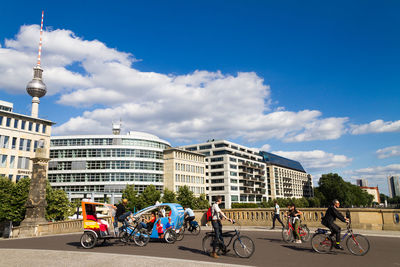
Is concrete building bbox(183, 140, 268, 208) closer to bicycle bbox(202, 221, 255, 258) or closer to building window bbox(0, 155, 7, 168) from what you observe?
building window bbox(0, 155, 7, 168)

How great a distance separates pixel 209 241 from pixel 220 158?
95.4 metres

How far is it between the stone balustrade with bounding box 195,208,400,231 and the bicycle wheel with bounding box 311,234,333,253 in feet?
24.3

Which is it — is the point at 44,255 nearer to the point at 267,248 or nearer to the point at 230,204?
the point at 267,248

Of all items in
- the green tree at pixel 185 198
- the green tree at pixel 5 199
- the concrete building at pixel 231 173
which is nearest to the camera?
the green tree at pixel 5 199

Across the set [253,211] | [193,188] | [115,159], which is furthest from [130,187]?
[253,211]

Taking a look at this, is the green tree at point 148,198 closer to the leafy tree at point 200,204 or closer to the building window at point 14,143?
the leafy tree at point 200,204

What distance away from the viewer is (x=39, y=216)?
2538cm

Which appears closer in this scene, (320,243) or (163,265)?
(163,265)

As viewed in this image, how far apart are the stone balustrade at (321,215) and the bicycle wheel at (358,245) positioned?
7.43 metres

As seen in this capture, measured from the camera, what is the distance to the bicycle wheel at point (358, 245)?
952 centimetres

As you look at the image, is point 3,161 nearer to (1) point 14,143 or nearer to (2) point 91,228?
(1) point 14,143

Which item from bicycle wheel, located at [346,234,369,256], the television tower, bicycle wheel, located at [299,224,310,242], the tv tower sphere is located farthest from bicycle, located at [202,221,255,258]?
the tv tower sphere

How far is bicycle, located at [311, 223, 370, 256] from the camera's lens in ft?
31.4

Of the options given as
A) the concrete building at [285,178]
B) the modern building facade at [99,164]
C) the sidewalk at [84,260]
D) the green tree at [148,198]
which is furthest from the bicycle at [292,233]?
the concrete building at [285,178]
